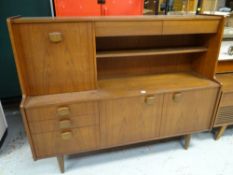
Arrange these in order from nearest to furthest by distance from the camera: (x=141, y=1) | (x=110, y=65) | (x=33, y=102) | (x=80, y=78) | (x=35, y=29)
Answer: (x=35, y=29) → (x=33, y=102) → (x=80, y=78) → (x=110, y=65) → (x=141, y=1)

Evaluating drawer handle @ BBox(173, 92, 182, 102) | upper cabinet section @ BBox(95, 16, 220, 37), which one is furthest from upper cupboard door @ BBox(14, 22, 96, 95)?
drawer handle @ BBox(173, 92, 182, 102)

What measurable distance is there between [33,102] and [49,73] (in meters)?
0.24

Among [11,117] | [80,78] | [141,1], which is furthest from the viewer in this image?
[11,117]

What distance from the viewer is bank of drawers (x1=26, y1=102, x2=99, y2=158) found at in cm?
135

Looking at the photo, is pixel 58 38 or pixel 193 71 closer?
pixel 58 38

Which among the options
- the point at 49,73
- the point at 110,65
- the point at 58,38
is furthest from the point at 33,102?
the point at 110,65

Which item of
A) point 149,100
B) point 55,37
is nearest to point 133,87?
point 149,100

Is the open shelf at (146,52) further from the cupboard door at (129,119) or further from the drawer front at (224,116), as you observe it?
the drawer front at (224,116)

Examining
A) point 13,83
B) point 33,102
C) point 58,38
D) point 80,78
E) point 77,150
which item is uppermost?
point 58,38

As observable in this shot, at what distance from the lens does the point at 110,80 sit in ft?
5.73

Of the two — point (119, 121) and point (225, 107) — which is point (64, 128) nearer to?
point (119, 121)

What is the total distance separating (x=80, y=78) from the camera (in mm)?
1448

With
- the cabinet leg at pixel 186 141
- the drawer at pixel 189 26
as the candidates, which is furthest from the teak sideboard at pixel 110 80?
the cabinet leg at pixel 186 141

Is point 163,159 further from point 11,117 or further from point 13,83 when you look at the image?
point 13,83
